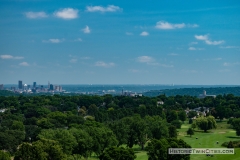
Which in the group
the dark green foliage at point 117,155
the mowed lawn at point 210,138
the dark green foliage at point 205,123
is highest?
the dark green foliage at point 117,155

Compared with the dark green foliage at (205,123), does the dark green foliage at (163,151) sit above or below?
above

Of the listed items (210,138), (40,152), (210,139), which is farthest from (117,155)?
(210,138)

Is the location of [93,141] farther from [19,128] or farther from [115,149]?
[19,128]

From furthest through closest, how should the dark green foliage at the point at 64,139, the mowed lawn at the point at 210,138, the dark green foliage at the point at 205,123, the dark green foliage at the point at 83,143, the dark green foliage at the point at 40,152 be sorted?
1. the dark green foliage at the point at 205,123
2. the mowed lawn at the point at 210,138
3. the dark green foliage at the point at 83,143
4. the dark green foliage at the point at 64,139
5. the dark green foliage at the point at 40,152

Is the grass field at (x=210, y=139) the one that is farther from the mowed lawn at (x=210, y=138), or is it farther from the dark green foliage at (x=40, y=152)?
the dark green foliage at (x=40, y=152)

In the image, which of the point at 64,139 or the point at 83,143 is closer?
the point at 64,139

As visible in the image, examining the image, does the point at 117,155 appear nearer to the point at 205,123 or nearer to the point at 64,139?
the point at 64,139

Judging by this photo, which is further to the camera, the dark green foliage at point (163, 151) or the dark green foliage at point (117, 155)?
the dark green foliage at point (163, 151)

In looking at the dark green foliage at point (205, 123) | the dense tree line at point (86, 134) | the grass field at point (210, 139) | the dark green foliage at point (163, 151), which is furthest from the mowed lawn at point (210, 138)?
the dark green foliage at point (163, 151)

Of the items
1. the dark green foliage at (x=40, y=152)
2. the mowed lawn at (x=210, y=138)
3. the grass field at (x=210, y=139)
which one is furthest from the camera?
the mowed lawn at (x=210, y=138)

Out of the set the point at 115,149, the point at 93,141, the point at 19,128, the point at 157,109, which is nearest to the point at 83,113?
the point at 157,109

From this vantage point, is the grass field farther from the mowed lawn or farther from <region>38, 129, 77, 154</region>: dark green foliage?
<region>38, 129, 77, 154</region>: dark green foliage
